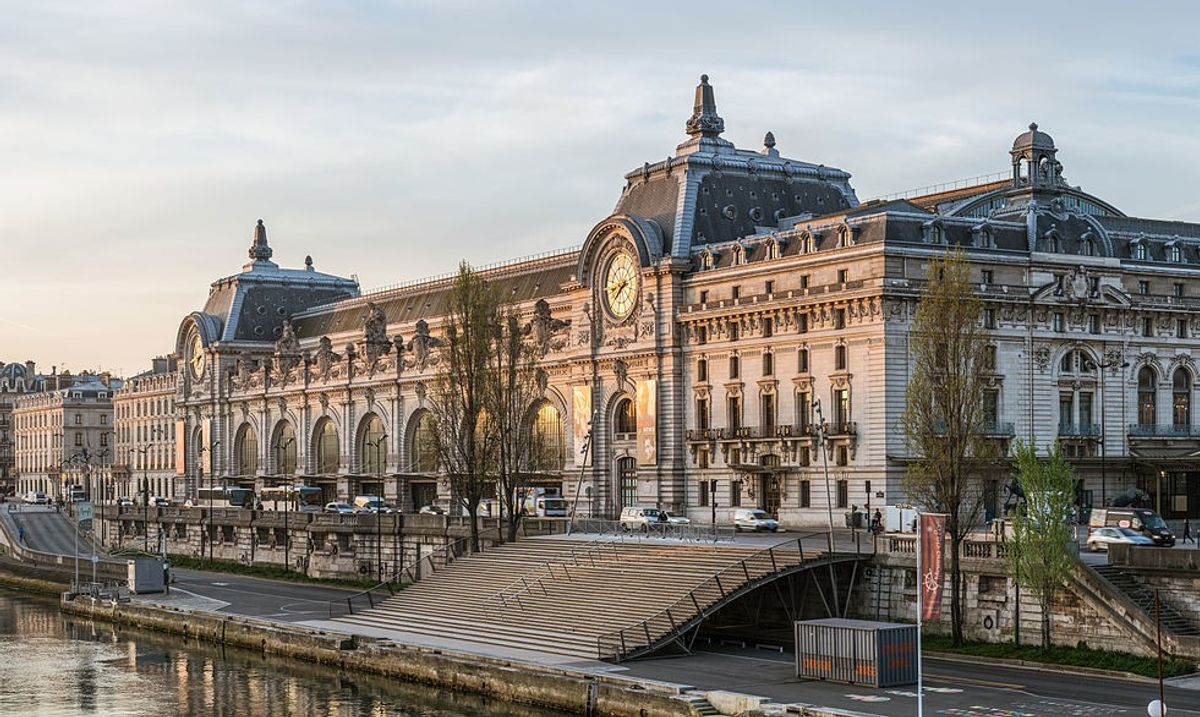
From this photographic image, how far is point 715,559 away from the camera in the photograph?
3100 inches

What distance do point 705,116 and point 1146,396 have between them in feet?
123

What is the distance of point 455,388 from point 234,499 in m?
68.9

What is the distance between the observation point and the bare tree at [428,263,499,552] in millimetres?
99375

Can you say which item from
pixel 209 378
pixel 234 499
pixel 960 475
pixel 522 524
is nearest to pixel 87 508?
pixel 234 499

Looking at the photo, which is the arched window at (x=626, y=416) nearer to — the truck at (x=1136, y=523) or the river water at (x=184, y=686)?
the river water at (x=184, y=686)

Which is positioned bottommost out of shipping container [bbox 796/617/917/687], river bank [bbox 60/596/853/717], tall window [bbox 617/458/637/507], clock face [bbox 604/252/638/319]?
river bank [bbox 60/596/853/717]

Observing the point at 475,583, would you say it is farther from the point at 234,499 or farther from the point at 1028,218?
the point at 234,499

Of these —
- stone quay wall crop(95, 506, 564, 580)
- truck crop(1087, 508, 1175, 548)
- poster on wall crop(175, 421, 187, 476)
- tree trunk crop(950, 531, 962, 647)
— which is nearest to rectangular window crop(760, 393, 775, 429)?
stone quay wall crop(95, 506, 564, 580)

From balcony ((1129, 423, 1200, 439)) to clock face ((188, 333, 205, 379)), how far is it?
360ft

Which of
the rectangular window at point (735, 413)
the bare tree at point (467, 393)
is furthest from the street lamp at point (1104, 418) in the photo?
the bare tree at point (467, 393)

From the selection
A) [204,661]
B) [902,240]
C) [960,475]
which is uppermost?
[902,240]

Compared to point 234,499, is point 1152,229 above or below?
above

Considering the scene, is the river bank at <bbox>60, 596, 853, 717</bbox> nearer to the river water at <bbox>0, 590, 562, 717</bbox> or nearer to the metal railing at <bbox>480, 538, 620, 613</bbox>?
the river water at <bbox>0, 590, 562, 717</bbox>

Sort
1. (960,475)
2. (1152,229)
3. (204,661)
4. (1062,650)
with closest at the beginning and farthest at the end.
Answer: (1062,650) → (960,475) → (204,661) → (1152,229)
